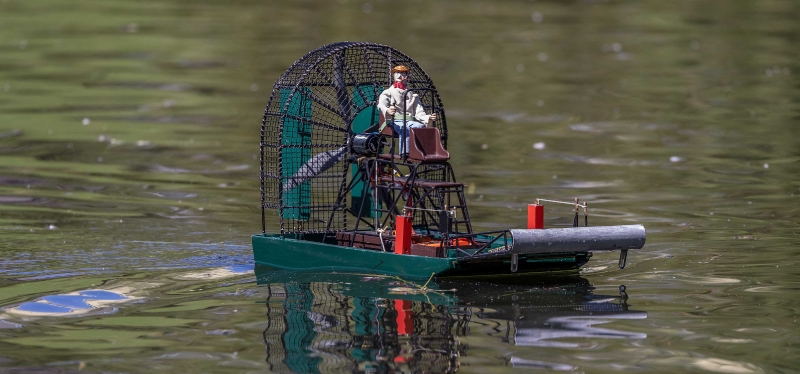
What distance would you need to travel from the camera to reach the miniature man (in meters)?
17.8

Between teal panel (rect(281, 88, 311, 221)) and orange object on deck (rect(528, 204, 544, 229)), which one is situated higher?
teal panel (rect(281, 88, 311, 221))

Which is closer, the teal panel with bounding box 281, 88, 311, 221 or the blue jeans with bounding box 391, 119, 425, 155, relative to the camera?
the blue jeans with bounding box 391, 119, 425, 155

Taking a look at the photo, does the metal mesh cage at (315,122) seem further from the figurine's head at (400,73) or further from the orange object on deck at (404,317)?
the orange object on deck at (404,317)

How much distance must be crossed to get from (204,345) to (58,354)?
1.67 metres

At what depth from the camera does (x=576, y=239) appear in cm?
1620

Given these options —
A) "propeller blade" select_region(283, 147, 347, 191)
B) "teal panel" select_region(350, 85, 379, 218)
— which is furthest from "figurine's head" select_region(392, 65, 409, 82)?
"propeller blade" select_region(283, 147, 347, 191)

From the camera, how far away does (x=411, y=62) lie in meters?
19.0

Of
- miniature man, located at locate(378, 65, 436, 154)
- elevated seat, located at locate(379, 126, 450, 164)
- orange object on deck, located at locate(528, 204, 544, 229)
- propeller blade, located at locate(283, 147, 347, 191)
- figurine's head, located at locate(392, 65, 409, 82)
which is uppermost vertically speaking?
figurine's head, located at locate(392, 65, 409, 82)

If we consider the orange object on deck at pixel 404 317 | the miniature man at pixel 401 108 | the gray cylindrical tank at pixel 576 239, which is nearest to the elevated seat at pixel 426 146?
the miniature man at pixel 401 108

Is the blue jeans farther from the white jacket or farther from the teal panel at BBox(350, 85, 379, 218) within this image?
the teal panel at BBox(350, 85, 379, 218)

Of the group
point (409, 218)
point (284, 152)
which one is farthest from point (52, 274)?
point (409, 218)

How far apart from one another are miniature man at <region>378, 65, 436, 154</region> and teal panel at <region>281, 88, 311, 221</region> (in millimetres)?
1426

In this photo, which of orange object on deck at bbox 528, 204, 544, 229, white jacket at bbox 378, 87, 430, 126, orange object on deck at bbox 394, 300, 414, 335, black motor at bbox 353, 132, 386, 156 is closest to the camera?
Result: orange object on deck at bbox 394, 300, 414, 335

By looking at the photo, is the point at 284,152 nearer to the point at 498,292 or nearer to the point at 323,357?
the point at 498,292
